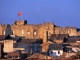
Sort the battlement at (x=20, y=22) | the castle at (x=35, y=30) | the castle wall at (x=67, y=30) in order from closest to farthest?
1. the castle at (x=35, y=30)
2. the castle wall at (x=67, y=30)
3. the battlement at (x=20, y=22)

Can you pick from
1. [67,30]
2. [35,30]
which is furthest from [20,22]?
[67,30]

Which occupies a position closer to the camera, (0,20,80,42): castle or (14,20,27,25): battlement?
(0,20,80,42): castle

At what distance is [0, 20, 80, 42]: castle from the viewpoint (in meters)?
87.3

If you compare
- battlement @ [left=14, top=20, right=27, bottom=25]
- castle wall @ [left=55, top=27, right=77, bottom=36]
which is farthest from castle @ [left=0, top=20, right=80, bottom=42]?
battlement @ [left=14, top=20, right=27, bottom=25]

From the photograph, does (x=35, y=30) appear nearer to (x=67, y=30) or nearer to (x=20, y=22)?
(x=20, y=22)

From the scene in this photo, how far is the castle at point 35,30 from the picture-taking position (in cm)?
8731

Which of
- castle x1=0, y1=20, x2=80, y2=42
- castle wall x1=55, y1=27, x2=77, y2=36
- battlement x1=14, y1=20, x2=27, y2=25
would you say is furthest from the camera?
battlement x1=14, y1=20, x2=27, y2=25

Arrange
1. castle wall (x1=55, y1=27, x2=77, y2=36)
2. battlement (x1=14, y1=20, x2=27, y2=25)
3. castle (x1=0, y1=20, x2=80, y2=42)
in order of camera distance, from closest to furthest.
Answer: castle (x1=0, y1=20, x2=80, y2=42), castle wall (x1=55, y1=27, x2=77, y2=36), battlement (x1=14, y1=20, x2=27, y2=25)

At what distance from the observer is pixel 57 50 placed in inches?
2643

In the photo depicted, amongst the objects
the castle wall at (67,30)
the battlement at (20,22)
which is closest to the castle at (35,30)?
the castle wall at (67,30)

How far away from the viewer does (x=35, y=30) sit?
8888 centimetres

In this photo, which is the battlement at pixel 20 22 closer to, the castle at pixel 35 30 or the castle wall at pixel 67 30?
the castle at pixel 35 30

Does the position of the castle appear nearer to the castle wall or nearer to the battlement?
the castle wall

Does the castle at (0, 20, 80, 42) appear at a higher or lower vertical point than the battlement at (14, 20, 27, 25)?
lower
